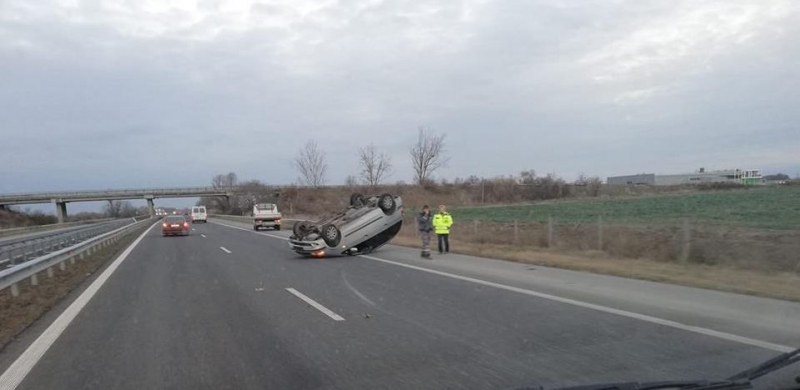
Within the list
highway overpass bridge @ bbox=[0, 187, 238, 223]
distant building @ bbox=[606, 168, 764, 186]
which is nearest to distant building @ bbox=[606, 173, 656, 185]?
distant building @ bbox=[606, 168, 764, 186]

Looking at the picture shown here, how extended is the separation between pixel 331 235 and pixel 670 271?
10029 mm

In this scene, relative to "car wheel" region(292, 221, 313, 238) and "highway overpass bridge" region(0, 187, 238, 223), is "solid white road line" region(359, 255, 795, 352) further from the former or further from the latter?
"highway overpass bridge" region(0, 187, 238, 223)

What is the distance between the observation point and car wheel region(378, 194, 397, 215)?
68.3ft

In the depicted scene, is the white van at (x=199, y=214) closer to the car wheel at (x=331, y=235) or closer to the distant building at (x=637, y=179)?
the car wheel at (x=331, y=235)

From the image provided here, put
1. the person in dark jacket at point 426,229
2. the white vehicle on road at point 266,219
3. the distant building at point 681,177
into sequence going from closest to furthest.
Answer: the person in dark jacket at point 426,229 < the white vehicle on road at point 266,219 < the distant building at point 681,177

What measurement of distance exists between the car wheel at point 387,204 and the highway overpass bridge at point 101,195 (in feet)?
288

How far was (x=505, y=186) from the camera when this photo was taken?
100 meters

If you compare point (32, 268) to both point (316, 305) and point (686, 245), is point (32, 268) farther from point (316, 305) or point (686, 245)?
point (686, 245)

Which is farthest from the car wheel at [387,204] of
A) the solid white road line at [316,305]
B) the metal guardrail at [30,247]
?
the metal guardrail at [30,247]

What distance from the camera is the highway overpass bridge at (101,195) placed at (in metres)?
99.4

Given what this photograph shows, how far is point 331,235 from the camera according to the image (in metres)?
19.6

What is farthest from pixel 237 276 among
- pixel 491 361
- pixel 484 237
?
pixel 484 237

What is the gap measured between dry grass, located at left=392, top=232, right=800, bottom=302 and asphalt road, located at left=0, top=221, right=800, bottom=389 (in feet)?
2.73

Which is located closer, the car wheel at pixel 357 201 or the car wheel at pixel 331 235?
the car wheel at pixel 331 235
